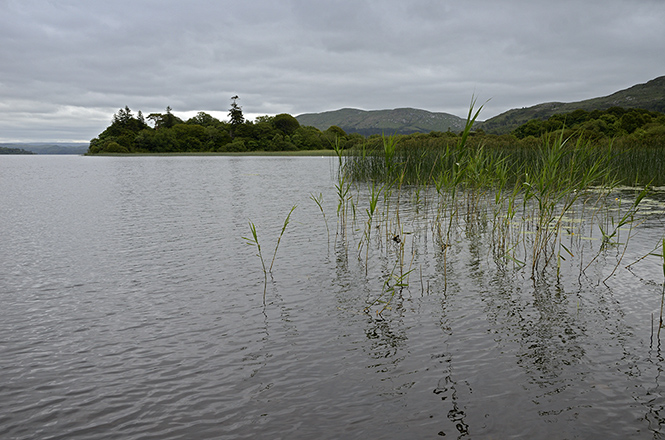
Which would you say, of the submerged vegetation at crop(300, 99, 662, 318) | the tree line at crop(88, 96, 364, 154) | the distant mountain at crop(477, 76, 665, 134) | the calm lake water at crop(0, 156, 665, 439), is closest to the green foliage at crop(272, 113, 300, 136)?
the tree line at crop(88, 96, 364, 154)

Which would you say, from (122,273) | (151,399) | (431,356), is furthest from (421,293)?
(122,273)

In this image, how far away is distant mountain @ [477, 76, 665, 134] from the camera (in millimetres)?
157500

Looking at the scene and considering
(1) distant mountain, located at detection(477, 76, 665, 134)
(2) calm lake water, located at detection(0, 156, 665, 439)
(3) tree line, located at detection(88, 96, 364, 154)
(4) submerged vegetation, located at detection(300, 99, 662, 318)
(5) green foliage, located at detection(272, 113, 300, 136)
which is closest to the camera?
(2) calm lake water, located at detection(0, 156, 665, 439)

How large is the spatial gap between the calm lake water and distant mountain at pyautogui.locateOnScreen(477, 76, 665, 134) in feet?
512

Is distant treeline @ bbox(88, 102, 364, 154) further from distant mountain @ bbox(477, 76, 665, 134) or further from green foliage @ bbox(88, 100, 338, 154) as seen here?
distant mountain @ bbox(477, 76, 665, 134)

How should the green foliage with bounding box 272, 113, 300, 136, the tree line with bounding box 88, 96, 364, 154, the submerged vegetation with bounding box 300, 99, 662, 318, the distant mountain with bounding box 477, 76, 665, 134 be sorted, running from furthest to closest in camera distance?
the distant mountain with bounding box 477, 76, 665, 134 → the green foliage with bounding box 272, 113, 300, 136 → the tree line with bounding box 88, 96, 364, 154 → the submerged vegetation with bounding box 300, 99, 662, 318

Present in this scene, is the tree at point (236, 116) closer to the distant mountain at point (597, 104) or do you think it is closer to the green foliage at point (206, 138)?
the green foliage at point (206, 138)

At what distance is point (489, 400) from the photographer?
4172 mm

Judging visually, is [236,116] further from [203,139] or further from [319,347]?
[319,347]

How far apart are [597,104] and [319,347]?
657ft

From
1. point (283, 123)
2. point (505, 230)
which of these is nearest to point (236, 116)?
point (283, 123)

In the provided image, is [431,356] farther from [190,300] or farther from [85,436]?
[190,300]

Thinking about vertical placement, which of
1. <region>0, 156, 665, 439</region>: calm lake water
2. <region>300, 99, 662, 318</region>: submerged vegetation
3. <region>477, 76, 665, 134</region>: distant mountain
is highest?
<region>477, 76, 665, 134</region>: distant mountain

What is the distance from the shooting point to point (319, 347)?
535cm
